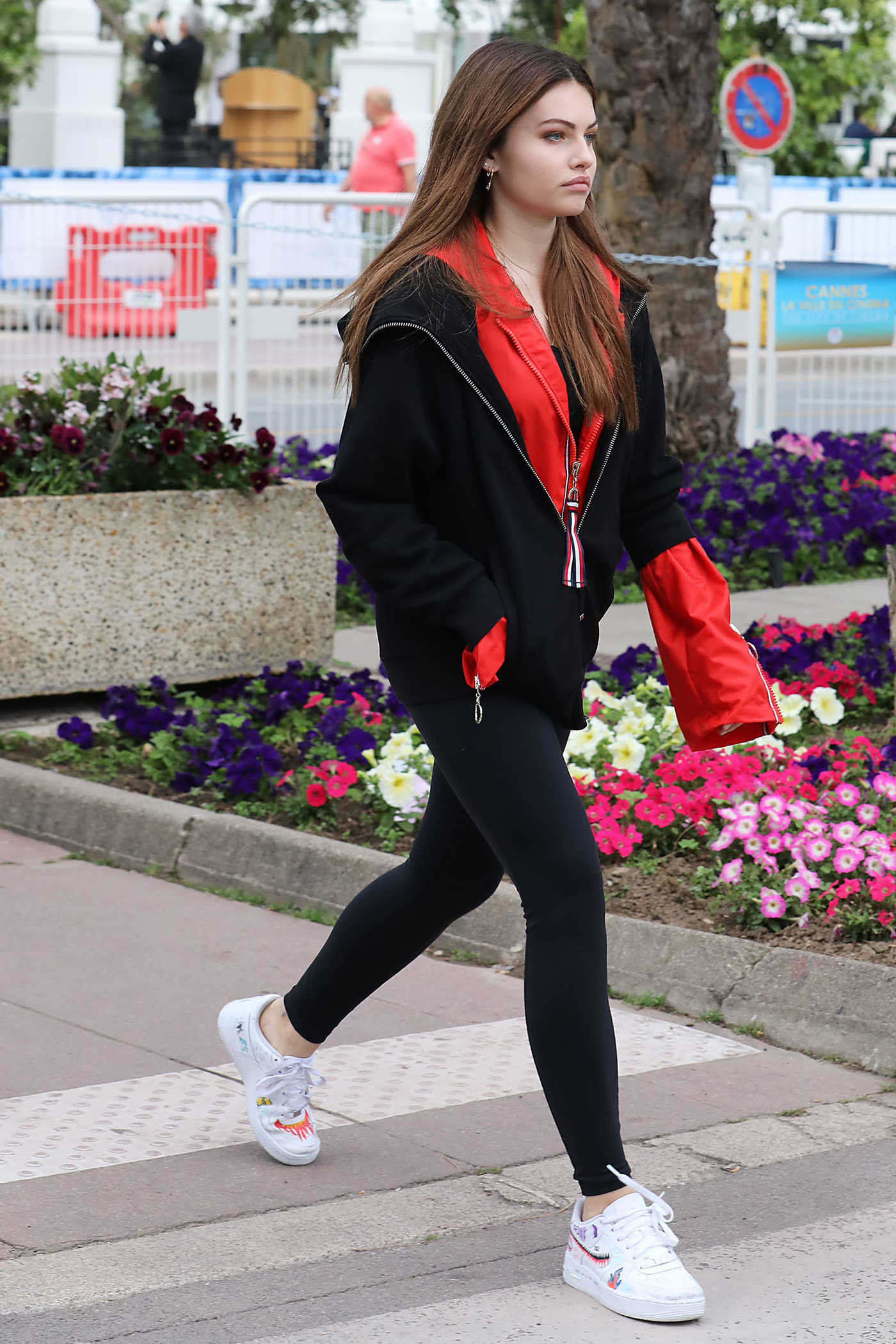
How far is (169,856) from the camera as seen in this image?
5.63 meters

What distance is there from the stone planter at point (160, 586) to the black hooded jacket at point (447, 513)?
3.54 m

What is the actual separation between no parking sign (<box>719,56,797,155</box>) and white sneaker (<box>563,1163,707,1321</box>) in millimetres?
16651

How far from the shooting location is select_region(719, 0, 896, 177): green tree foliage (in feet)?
109

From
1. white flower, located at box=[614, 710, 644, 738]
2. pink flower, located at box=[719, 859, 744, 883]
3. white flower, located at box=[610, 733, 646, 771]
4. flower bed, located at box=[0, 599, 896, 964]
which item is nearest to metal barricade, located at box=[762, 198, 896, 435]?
flower bed, located at box=[0, 599, 896, 964]

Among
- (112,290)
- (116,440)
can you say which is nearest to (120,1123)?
(116,440)

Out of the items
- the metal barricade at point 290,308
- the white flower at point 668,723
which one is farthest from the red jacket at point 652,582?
the metal barricade at point 290,308

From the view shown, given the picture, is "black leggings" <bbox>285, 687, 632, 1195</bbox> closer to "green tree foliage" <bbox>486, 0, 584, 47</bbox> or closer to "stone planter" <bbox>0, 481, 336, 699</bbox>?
"stone planter" <bbox>0, 481, 336, 699</bbox>

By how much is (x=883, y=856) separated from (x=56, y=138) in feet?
88.4

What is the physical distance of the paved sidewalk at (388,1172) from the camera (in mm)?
3080

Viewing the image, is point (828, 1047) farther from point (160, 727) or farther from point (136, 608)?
point (136, 608)

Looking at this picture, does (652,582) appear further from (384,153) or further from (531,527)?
(384,153)

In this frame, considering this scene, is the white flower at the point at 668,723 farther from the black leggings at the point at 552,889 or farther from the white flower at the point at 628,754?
the black leggings at the point at 552,889

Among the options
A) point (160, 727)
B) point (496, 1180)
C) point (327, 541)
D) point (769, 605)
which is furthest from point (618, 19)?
point (496, 1180)

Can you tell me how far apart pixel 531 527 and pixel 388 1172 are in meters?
1.22
